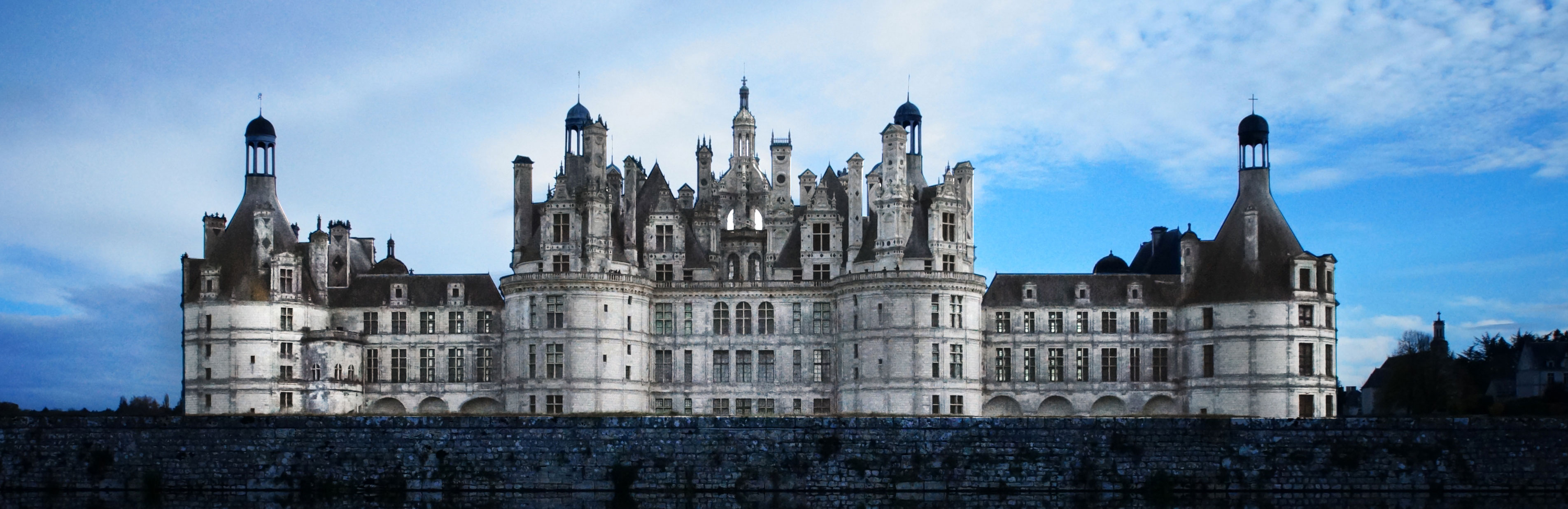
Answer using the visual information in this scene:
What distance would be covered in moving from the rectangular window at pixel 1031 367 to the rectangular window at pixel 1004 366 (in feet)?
1.91

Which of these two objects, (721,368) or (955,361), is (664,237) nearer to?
(721,368)

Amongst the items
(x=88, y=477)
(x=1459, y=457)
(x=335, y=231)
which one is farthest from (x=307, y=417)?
(x=1459, y=457)

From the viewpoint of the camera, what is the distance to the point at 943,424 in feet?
181

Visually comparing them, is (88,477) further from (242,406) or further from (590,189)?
(590,189)

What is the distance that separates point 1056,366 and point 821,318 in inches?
417

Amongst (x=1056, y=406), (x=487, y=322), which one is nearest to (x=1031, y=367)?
(x=1056, y=406)

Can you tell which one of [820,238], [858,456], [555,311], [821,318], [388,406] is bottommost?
[858,456]

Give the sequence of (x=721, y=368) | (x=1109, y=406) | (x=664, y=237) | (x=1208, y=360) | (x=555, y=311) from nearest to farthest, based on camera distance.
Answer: (x=555, y=311), (x=1208, y=360), (x=1109, y=406), (x=721, y=368), (x=664, y=237)

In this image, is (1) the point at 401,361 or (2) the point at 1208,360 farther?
(1) the point at 401,361

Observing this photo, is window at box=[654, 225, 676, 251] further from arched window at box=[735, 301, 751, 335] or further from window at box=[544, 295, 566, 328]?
window at box=[544, 295, 566, 328]

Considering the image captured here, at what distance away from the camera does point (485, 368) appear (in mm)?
77750

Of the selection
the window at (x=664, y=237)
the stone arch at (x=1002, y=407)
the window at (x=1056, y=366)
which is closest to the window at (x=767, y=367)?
the window at (x=664, y=237)

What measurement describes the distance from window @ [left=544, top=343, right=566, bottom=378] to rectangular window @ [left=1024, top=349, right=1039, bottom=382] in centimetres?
2033

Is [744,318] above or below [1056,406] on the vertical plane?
above
